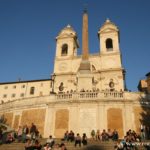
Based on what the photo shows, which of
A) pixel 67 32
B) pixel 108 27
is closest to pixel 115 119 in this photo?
pixel 108 27

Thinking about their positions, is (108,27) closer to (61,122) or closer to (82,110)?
(82,110)

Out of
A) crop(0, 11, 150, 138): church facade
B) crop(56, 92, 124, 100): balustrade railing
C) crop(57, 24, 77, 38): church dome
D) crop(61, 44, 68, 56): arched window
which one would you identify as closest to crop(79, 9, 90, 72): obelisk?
crop(0, 11, 150, 138): church facade

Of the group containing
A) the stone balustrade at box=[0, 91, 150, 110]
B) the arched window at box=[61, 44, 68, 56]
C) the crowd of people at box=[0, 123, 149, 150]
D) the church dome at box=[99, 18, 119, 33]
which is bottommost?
the crowd of people at box=[0, 123, 149, 150]

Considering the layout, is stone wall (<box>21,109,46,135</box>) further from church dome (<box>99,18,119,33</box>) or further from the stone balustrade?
church dome (<box>99,18,119,33</box>)

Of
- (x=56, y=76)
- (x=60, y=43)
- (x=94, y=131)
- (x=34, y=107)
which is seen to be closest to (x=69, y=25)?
(x=60, y=43)

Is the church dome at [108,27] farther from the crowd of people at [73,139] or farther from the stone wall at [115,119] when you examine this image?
the crowd of people at [73,139]

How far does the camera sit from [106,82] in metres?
48.4

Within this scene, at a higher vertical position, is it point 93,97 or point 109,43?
point 109,43

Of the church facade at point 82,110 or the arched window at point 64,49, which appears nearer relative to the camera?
the church facade at point 82,110

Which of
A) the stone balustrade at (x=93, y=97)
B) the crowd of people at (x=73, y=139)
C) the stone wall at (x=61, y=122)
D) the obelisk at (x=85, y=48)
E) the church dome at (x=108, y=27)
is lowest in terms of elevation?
the crowd of people at (x=73, y=139)

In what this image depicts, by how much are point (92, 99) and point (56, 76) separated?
25.1m

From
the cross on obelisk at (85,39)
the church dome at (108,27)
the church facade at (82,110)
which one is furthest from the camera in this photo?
the church dome at (108,27)

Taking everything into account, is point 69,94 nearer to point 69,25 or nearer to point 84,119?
point 84,119

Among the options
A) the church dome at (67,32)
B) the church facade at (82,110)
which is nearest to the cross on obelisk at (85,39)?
the church facade at (82,110)
